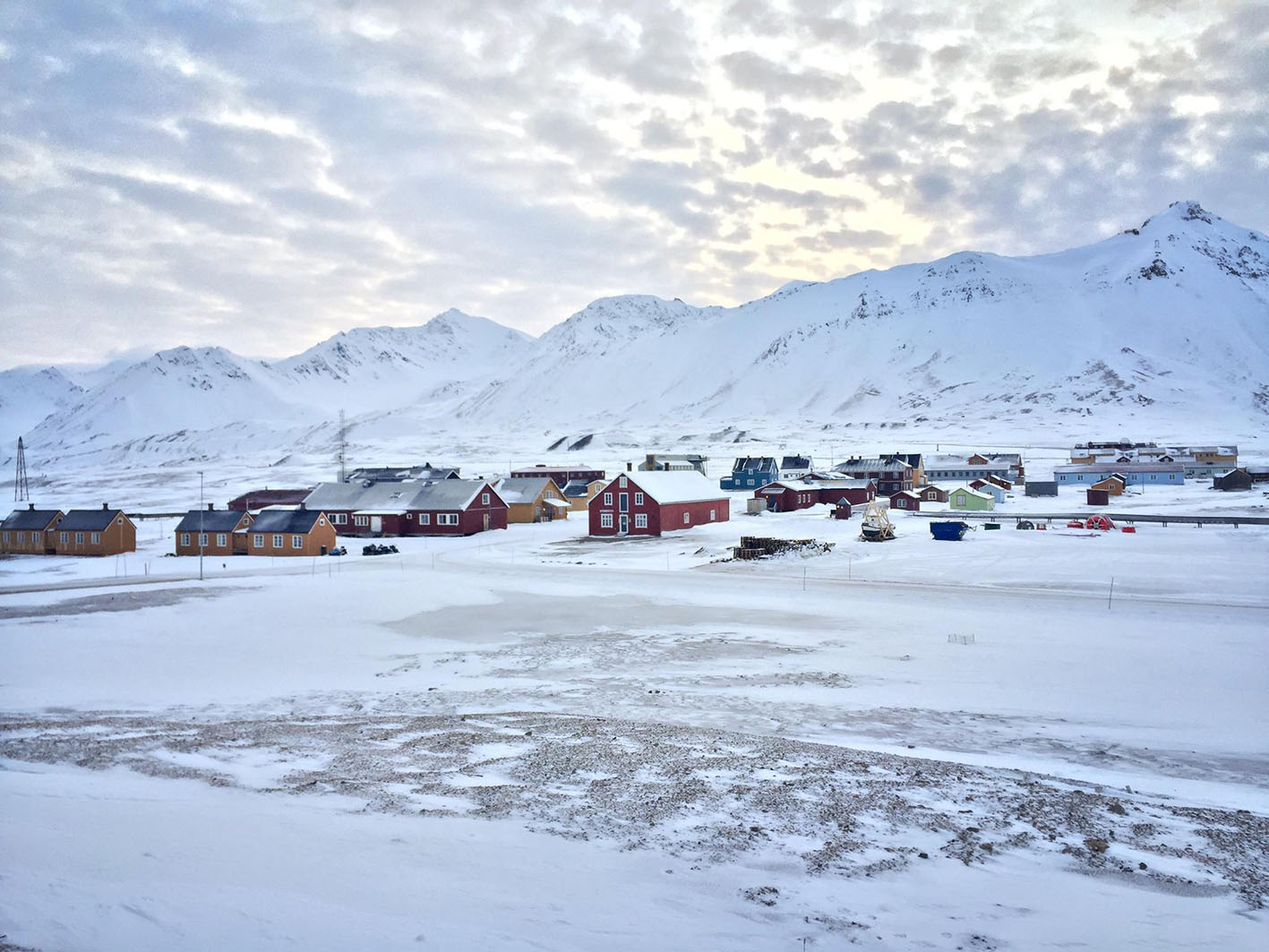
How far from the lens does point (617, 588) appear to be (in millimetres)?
36750

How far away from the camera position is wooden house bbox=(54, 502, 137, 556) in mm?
57000

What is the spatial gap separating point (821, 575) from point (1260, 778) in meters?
25.5

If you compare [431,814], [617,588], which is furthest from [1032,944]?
[617,588]

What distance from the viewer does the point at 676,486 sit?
64.4 m

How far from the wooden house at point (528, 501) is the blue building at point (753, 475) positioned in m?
27.8

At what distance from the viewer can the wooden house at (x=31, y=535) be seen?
57.9m

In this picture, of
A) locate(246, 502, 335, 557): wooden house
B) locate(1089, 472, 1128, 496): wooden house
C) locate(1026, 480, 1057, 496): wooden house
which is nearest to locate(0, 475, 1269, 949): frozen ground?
locate(246, 502, 335, 557): wooden house

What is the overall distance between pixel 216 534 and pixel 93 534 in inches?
328

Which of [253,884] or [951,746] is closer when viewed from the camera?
[253,884]

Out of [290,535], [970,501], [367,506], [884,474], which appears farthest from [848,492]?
[290,535]

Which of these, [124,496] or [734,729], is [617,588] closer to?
[734,729]

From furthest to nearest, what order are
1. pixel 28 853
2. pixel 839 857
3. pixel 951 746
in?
pixel 951 746, pixel 839 857, pixel 28 853

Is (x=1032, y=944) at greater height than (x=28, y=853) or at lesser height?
lesser

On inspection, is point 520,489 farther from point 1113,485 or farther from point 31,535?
point 1113,485
